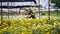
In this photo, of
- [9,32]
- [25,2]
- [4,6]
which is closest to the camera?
[9,32]

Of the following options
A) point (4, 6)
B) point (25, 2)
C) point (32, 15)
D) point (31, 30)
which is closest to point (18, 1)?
point (25, 2)

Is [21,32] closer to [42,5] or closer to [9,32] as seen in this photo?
[9,32]

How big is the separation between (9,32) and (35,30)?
553 millimetres

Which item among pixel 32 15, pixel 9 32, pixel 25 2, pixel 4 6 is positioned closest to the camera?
pixel 9 32

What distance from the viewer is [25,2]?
713 inches

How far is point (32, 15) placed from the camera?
8234mm

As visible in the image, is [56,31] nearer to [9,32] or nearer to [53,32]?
[53,32]

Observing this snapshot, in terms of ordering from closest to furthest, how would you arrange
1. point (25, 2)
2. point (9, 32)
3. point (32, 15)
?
point (9, 32) → point (32, 15) → point (25, 2)

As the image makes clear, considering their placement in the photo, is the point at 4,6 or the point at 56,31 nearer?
the point at 56,31

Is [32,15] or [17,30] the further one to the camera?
[32,15]

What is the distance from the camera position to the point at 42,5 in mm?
16891

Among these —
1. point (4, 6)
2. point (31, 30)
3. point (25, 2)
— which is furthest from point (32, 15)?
point (25, 2)

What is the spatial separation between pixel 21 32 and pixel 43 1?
12641 millimetres

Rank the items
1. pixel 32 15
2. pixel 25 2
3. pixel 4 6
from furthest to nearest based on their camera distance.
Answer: pixel 25 2 < pixel 4 6 < pixel 32 15
